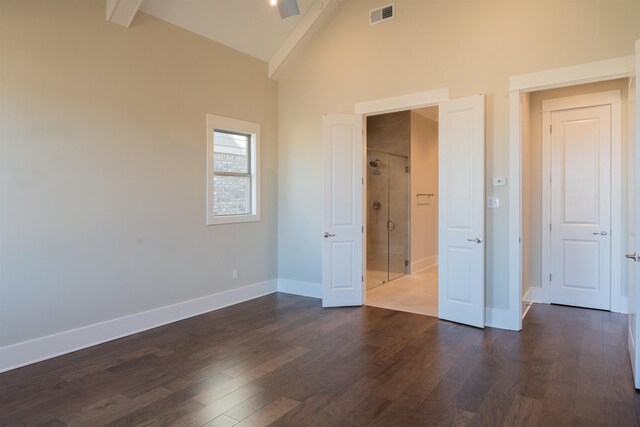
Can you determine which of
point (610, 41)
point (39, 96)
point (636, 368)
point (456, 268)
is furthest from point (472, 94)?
point (39, 96)

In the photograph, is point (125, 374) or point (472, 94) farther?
point (472, 94)

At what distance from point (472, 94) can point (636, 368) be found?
9.18 ft

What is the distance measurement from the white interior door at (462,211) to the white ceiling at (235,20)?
2.33 meters

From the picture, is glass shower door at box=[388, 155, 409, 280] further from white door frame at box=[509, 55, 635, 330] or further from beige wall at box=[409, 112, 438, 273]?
white door frame at box=[509, 55, 635, 330]

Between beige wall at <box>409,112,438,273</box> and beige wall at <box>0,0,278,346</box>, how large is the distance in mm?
3322

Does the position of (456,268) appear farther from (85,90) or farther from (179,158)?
(85,90)

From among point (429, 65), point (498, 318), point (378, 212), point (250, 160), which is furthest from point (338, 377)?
point (378, 212)

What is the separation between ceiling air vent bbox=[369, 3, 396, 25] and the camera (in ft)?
15.5

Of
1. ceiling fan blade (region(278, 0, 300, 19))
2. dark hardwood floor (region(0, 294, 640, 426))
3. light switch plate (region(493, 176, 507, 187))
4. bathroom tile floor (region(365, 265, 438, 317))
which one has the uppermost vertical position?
ceiling fan blade (region(278, 0, 300, 19))

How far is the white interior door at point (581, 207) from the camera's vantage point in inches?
182

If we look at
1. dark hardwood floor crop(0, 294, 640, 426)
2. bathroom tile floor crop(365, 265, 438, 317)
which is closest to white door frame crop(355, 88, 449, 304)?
bathroom tile floor crop(365, 265, 438, 317)

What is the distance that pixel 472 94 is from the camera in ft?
13.8

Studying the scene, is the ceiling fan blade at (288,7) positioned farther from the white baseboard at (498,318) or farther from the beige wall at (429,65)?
the white baseboard at (498,318)

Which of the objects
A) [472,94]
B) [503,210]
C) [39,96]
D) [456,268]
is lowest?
[456,268]
